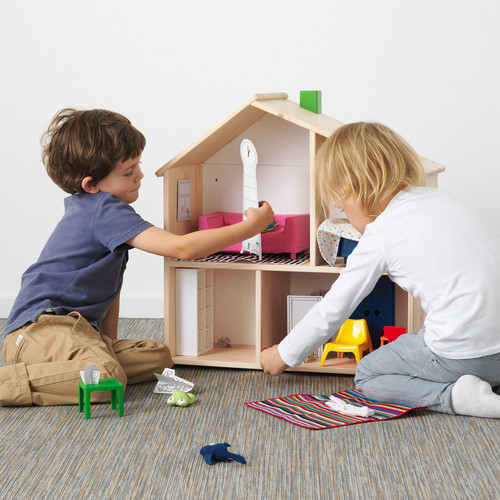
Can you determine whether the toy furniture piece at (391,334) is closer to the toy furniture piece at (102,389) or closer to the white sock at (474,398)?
the white sock at (474,398)

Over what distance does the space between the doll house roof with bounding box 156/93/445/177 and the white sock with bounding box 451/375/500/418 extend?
0.54m

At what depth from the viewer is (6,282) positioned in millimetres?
2473

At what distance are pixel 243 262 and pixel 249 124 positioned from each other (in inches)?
13.5

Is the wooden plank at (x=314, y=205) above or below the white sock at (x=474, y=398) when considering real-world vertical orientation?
above

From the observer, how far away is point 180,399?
149 centimetres

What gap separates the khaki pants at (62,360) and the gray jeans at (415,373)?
474 mm

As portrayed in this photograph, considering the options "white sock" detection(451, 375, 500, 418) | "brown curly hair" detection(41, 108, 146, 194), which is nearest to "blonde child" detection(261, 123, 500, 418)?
"white sock" detection(451, 375, 500, 418)

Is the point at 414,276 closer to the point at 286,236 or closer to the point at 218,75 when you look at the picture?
the point at 286,236

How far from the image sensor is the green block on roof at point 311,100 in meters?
1.80

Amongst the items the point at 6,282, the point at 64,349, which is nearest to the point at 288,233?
the point at 64,349

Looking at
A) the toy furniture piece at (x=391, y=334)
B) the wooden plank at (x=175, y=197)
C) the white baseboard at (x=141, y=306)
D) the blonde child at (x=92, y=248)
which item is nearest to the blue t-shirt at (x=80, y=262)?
the blonde child at (x=92, y=248)

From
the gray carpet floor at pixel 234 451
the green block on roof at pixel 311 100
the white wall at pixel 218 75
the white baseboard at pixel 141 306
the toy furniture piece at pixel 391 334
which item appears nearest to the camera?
the gray carpet floor at pixel 234 451

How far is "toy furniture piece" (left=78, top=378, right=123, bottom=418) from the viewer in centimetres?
140

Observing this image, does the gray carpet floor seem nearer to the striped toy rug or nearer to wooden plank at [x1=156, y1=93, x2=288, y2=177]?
the striped toy rug
